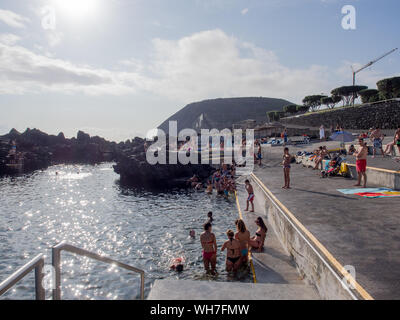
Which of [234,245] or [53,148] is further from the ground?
[53,148]

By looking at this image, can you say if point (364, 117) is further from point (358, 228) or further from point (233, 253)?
point (233, 253)

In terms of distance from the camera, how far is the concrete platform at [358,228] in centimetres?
477

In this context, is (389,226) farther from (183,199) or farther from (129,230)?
(183,199)

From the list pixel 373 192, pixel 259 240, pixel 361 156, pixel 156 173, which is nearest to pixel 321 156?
pixel 361 156

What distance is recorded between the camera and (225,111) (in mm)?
153375

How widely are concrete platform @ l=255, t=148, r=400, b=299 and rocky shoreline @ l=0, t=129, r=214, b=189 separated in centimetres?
2490

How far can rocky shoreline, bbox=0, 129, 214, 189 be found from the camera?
40.0m

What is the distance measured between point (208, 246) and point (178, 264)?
1.98 metres

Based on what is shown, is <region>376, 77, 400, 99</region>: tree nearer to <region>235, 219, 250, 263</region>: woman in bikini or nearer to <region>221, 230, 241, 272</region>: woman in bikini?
<region>235, 219, 250, 263</region>: woman in bikini

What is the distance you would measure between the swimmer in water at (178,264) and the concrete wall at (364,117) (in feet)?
113
